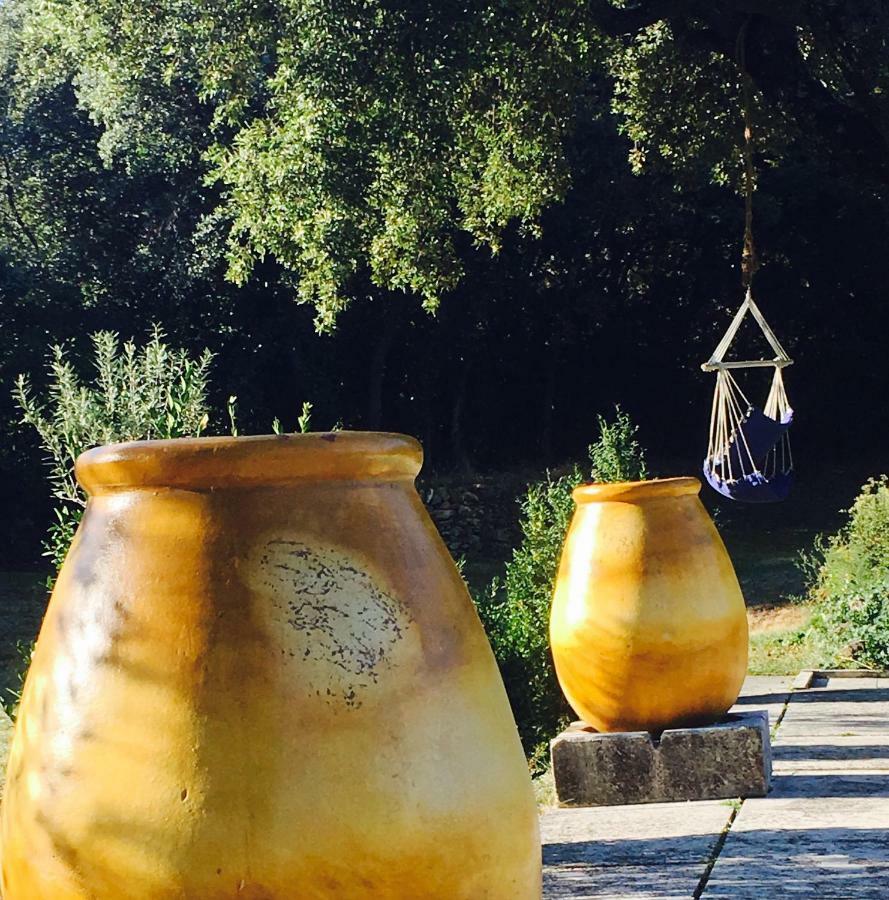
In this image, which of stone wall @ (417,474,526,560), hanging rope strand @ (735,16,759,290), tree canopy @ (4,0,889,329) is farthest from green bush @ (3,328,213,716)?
stone wall @ (417,474,526,560)

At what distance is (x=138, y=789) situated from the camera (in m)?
1.62

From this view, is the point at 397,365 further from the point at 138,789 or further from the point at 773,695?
the point at 138,789

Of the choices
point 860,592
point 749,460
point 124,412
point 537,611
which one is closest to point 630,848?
point 124,412

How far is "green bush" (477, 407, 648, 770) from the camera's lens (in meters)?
7.67

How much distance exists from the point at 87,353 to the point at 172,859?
17562 millimetres

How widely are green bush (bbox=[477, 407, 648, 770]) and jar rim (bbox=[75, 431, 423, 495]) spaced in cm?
582

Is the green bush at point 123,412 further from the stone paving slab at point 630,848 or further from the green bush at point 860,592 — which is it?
the green bush at point 860,592

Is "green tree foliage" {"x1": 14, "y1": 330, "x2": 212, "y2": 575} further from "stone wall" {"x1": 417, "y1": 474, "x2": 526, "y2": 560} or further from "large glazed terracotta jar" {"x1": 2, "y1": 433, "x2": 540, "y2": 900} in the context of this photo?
"stone wall" {"x1": 417, "y1": 474, "x2": 526, "y2": 560}

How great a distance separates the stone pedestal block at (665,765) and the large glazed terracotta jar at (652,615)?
0.13m

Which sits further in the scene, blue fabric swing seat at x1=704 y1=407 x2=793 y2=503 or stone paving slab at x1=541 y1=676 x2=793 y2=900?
blue fabric swing seat at x1=704 y1=407 x2=793 y2=503

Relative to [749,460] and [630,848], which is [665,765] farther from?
[749,460]

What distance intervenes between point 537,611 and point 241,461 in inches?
259

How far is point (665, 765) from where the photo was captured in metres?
5.27

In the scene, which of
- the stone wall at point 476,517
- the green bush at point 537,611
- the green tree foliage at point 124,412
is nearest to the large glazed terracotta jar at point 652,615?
the green tree foliage at point 124,412
